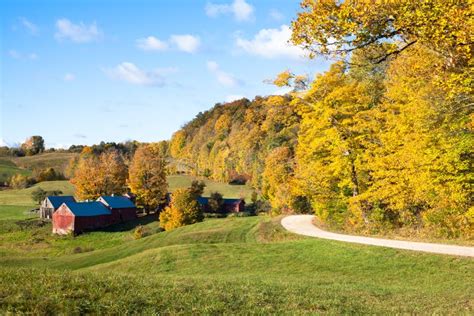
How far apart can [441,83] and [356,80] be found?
24458 mm

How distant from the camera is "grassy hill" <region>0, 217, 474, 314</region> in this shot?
8070 millimetres

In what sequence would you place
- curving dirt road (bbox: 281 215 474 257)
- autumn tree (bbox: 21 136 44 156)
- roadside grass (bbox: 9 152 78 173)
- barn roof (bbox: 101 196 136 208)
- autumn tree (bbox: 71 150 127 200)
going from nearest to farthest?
curving dirt road (bbox: 281 215 474 257)
barn roof (bbox: 101 196 136 208)
autumn tree (bbox: 71 150 127 200)
roadside grass (bbox: 9 152 78 173)
autumn tree (bbox: 21 136 44 156)

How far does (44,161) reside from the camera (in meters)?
154

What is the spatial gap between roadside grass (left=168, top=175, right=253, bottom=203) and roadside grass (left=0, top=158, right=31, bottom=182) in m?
46.2

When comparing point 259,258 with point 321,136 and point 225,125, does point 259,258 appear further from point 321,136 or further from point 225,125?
point 225,125

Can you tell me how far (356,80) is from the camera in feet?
113

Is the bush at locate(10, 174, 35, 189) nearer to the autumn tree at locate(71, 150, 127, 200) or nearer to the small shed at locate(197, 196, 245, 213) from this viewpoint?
the autumn tree at locate(71, 150, 127, 200)

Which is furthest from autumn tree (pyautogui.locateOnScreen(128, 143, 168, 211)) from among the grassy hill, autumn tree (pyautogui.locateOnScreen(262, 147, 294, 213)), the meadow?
the grassy hill

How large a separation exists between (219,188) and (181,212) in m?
48.2

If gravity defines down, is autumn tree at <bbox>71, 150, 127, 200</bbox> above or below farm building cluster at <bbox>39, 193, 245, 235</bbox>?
above

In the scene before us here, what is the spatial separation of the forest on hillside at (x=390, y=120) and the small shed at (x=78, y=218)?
125 feet

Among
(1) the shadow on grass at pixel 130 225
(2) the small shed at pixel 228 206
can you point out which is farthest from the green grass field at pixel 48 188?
(1) the shadow on grass at pixel 130 225

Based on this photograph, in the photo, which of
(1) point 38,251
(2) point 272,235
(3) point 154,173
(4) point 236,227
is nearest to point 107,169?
(3) point 154,173

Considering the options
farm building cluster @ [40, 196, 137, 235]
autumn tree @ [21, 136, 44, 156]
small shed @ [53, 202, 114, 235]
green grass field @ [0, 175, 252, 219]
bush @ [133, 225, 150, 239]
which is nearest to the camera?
bush @ [133, 225, 150, 239]
